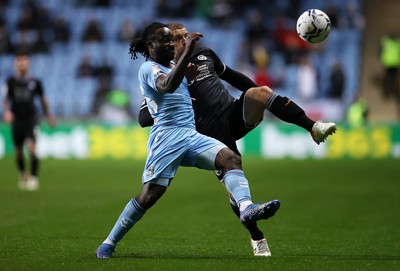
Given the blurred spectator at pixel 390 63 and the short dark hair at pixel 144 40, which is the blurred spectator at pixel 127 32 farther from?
the short dark hair at pixel 144 40

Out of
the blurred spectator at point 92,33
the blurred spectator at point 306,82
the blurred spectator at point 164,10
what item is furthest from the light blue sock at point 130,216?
the blurred spectator at point 92,33

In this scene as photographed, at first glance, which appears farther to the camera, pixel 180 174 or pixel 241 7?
pixel 241 7

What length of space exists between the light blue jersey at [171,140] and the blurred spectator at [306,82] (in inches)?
675

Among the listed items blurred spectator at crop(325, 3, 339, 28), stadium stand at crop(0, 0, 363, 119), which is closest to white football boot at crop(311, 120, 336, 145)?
stadium stand at crop(0, 0, 363, 119)

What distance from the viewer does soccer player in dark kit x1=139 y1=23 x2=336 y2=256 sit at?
23.2 ft

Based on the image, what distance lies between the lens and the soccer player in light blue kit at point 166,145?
677 centimetres

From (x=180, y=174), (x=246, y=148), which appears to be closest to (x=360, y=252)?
(x=180, y=174)

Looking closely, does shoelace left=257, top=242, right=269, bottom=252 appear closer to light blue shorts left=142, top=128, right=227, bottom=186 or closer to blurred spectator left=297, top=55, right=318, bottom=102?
light blue shorts left=142, top=128, right=227, bottom=186

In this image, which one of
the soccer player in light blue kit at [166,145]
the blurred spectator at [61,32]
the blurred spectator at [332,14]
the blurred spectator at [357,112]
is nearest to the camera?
the soccer player in light blue kit at [166,145]

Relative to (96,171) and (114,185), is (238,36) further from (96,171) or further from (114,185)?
(114,185)

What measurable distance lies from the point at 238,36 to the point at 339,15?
3232mm

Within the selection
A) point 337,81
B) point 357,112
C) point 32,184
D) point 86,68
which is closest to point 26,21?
point 86,68

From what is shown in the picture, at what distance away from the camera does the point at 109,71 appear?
2569 centimetres

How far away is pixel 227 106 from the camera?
752cm
